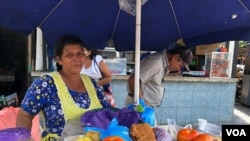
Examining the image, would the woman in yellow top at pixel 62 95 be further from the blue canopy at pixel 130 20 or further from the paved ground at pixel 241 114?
the paved ground at pixel 241 114

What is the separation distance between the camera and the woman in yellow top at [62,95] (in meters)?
1.71

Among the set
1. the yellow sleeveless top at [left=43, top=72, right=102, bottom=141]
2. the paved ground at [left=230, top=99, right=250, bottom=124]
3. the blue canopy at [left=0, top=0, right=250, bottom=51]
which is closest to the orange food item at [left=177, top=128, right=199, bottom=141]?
the yellow sleeveless top at [left=43, top=72, right=102, bottom=141]

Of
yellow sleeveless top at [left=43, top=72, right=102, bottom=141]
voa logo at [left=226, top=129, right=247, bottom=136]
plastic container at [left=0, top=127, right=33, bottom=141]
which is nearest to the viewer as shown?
voa logo at [left=226, top=129, right=247, bottom=136]

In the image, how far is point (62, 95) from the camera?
1737 millimetres

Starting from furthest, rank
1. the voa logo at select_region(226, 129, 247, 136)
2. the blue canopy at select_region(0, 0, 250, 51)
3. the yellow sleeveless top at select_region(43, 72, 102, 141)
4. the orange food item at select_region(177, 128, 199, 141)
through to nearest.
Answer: the blue canopy at select_region(0, 0, 250, 51) < the yellow sleeveless top at select_region(43, 72, 102, 141) < the orange food item at select_region(177, 128, 199, 141) < the voa logo at select_region(226, 129, 247, 136)

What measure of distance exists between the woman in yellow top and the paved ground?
4627mm

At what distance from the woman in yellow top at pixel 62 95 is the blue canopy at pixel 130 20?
1.43 feet

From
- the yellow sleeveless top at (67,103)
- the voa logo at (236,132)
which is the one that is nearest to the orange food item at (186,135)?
the voa logo at (236,132)

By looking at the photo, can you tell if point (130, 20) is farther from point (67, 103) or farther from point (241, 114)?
point (241, 114)

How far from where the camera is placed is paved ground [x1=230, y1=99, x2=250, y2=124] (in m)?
5.83

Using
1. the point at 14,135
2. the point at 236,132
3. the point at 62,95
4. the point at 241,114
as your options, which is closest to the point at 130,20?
the point at 62,95

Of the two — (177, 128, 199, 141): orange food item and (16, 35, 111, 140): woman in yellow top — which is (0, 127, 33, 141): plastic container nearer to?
(16, 35, 111, 140): woman in yellow top

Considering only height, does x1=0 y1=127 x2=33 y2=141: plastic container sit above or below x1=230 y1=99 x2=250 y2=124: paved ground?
above

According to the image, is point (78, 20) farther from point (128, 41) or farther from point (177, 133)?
point (177, 133)
